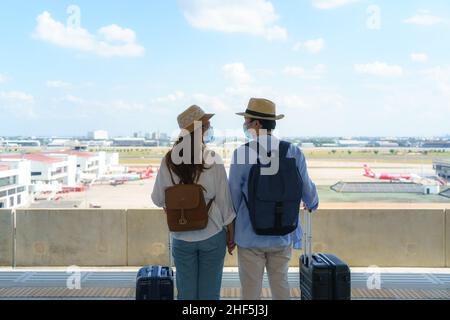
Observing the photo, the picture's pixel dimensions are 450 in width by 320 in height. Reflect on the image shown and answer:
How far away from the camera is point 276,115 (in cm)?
280

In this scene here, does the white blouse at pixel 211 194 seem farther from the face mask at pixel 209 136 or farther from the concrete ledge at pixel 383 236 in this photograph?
the concrete ledge at pixel 383 236

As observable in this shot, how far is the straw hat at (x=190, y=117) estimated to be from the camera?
266 centimetres

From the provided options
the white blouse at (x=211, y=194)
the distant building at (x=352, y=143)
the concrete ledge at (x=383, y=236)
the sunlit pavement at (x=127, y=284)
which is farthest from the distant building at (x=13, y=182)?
the distant building at (x=352, y=143)

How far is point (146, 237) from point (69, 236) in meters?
0.87

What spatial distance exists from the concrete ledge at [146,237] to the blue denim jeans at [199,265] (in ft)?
9.62

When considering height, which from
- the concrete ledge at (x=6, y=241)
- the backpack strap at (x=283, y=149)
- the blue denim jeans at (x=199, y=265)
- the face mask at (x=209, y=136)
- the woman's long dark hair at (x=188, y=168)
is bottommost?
the concrete ledge at (x=6, y=241)

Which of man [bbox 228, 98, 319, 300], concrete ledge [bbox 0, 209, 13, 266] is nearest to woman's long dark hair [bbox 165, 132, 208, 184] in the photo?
man [bbox 228, 98, 319, 300]

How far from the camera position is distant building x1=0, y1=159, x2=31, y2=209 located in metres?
9.50

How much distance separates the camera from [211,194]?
264cm

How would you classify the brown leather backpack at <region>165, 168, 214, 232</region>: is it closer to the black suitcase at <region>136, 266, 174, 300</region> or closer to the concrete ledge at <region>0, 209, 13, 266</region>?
the black suitcase at <region>136, 266, 174, 300</region>

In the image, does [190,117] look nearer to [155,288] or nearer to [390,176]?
[155,288]
